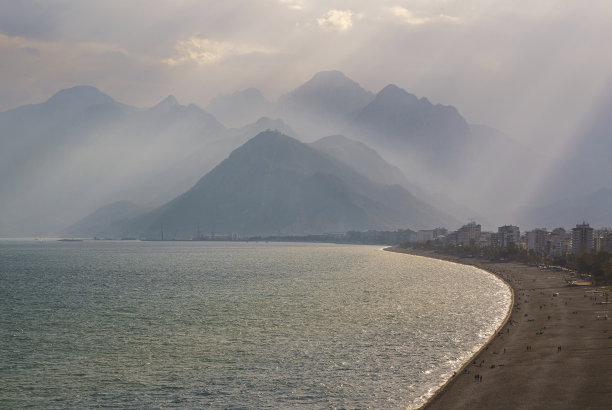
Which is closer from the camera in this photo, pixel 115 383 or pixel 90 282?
pixel 115 383

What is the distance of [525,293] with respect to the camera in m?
119

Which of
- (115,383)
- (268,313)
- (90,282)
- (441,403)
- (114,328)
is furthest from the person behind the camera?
(90,282)

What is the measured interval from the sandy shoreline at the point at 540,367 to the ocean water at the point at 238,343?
2.94 metres

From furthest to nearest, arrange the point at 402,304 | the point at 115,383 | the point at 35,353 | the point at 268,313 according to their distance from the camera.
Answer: the point at 402,304 < the point at 268,313 < the point at 35,353 < the point at 115,383

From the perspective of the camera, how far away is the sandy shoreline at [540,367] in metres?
44.4

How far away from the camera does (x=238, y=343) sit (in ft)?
225

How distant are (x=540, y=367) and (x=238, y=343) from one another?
111 feet

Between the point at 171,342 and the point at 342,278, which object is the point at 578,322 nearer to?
the point at 171,342

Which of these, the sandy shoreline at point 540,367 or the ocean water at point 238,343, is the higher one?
the sandy shoreline at point 540,367

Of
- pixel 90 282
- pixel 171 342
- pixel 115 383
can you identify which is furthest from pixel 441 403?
pixel 90 282

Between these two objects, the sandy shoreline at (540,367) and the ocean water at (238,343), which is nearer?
the sandy shoreline at (540,367)

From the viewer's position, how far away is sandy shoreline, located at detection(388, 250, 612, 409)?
44.4 metres

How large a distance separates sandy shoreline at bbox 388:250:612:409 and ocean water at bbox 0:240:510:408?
9.66ft

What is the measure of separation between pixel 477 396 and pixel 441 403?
3614 mm
